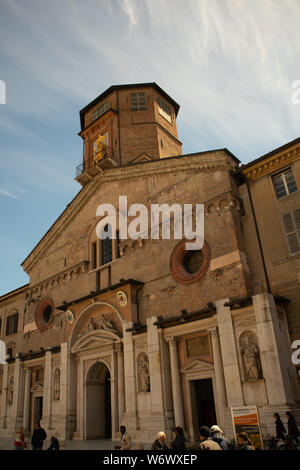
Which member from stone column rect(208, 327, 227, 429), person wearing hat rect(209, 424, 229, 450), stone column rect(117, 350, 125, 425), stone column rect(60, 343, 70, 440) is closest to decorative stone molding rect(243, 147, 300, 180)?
stone column rect(208, 327, 227, 429)

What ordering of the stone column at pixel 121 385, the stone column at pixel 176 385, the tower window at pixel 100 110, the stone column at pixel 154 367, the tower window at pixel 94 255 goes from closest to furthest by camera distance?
the stone column at pixel 176 385, the stone column at pixel 154 367, the stone column at pixel 121 385, the tower window at pixel 94 255, the tower window at pixel 100 110

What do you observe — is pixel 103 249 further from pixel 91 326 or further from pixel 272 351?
pixel 272 351

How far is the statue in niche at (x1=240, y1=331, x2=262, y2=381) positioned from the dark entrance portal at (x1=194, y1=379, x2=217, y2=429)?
9.37 ft

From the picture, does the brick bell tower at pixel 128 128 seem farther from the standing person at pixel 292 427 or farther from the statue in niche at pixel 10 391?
the standing person at pixel 292 427

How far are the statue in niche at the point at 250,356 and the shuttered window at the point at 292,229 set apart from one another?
13.3ft

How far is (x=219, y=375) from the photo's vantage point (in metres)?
15.1

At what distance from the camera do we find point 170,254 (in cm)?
1889

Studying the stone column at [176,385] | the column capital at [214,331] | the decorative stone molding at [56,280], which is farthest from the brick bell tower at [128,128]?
the column capital at [214,331]

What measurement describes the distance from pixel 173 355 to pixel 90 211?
38.7ft

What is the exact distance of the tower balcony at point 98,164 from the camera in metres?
26.6

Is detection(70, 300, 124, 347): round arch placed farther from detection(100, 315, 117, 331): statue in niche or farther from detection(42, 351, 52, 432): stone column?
detection(42, 351, 52, 432): stone column

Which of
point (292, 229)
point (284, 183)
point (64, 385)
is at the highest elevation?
point (284, 183)

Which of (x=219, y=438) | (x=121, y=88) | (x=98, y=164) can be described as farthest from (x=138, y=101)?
(x=219, y=438)

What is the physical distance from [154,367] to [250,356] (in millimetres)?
4830
